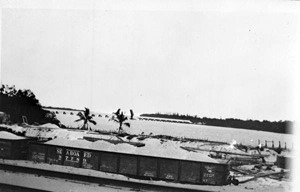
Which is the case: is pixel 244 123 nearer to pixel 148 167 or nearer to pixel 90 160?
pixel 148 167

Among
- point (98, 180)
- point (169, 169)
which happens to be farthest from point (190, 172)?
point (98, 180)

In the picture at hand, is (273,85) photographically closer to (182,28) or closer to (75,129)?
(182,28)

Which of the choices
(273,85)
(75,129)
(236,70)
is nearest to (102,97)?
(75,129)

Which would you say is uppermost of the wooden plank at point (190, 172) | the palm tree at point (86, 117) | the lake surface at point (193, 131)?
the palm tree at point (86, 117)

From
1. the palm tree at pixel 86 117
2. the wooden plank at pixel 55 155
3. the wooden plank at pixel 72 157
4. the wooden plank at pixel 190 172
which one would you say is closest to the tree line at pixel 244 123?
the wooden plank at pixel 190 172

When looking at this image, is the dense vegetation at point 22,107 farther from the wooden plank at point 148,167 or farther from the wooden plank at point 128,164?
the wooden plank at point 148,167
